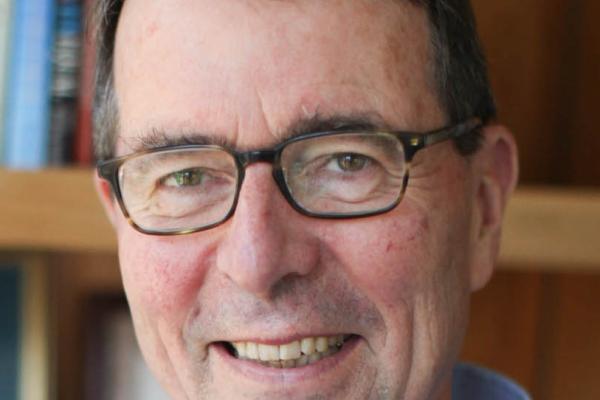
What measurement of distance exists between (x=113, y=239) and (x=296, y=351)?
500mm

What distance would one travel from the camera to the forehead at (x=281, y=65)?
1103 millimetres

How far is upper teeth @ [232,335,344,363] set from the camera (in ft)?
3.70

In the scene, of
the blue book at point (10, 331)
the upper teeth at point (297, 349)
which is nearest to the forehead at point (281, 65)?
the upper teeth at point (297, 349)

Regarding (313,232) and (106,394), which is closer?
(313,232)

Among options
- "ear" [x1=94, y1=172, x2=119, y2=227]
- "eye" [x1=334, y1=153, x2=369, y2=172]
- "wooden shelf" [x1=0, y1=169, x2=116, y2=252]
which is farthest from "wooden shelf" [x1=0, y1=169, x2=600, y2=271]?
"eye" [x1=334, y1=153, x2=369, y2=172]

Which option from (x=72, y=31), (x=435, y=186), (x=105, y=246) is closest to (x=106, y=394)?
(x=105, y=246)

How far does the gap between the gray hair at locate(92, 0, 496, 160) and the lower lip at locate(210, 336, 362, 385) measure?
0.28 m

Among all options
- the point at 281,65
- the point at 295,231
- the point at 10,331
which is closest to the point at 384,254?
the point at 295,231

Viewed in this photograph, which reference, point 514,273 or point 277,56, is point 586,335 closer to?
point 514,273

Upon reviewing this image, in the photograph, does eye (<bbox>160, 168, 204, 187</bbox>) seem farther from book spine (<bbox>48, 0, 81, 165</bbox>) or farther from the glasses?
book spine (<bbox>48, 0, 81, 165</bbox>)

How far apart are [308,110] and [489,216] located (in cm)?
33

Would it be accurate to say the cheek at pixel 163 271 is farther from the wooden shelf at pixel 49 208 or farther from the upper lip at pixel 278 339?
the wooden shelf at pixel 49 208

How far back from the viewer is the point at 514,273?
1854 mm

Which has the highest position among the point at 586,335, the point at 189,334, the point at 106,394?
the point at 189,334
